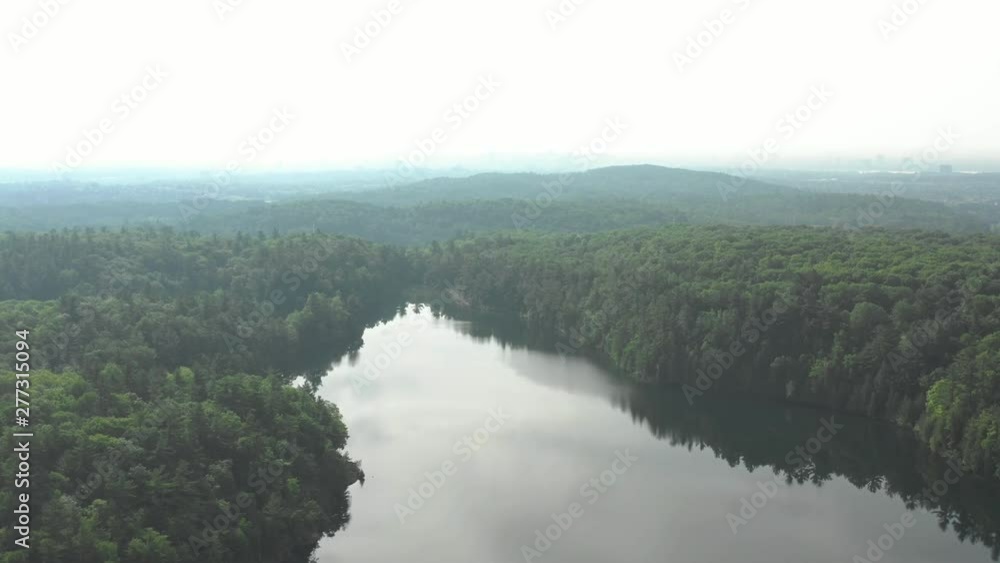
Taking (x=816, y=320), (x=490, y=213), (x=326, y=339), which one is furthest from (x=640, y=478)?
(x=490, y=213)

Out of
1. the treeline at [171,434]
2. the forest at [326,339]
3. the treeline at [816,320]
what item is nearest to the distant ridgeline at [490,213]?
the forest at [326,339]

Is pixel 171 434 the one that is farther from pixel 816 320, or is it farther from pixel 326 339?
pixel 816 320

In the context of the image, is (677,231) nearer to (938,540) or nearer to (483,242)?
(483,242)

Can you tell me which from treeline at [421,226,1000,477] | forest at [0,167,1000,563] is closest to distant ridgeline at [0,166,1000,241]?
forest at [0,167,1000,563]

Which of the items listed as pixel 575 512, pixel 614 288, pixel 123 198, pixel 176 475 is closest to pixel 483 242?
pixel 614 288

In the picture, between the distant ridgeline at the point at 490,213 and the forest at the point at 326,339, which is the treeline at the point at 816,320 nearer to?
the forest at the point at 326,339

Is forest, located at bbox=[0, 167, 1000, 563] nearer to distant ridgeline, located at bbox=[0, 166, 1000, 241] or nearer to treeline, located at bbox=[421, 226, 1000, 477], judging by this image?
treeline, located at bbox=[421, 226, 1000, 477]
